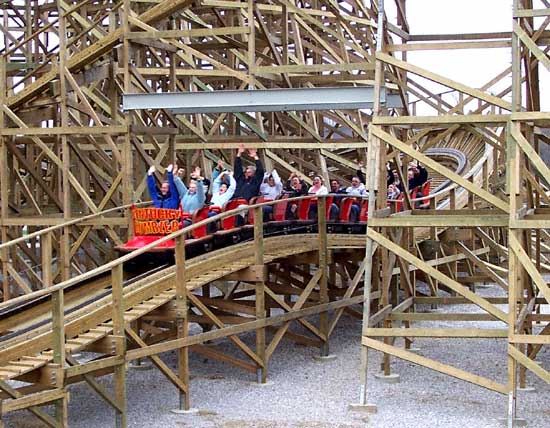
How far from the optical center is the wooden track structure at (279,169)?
1171 cm

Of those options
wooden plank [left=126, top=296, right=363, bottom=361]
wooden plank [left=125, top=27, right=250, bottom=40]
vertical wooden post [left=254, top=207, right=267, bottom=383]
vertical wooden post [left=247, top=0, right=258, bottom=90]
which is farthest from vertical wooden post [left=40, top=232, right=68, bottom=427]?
vertical wooden post [left=247, top=0, right=258, bottom=90]

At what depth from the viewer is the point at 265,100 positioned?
14.9 meters

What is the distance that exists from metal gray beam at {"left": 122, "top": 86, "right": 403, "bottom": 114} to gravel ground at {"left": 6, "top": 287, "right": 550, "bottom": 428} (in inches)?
156

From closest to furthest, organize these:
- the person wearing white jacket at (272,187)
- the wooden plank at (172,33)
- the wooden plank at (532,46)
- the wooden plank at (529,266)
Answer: the wooden plank at (529,266)
the wooden plank at (532,46)
the wooden plank at (172,33)
the person wearing white jacket at (272,187)

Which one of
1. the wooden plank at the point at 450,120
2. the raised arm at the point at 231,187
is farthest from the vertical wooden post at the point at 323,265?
the wooden plank at the point at 450,120

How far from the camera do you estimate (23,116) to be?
18.2m

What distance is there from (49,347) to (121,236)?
9.55 m

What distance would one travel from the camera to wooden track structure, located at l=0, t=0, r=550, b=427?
461 inches

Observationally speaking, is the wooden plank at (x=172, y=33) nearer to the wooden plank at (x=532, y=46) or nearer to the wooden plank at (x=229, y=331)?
the wooden plank at (x=229, y=331)

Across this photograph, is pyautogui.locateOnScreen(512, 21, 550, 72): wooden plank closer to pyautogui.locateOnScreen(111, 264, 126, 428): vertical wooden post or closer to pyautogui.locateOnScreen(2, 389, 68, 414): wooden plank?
pyautogui.locateOnScreen(111, 264, 126, 428): vertical wooden post

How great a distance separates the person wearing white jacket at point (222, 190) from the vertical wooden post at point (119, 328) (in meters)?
4.02

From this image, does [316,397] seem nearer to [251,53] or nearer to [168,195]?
[168,195]

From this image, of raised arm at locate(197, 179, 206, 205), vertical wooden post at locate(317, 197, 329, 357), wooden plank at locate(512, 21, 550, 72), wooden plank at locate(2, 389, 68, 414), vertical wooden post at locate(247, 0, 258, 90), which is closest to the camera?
wooden plank at locate(2, 389, 68, 414)

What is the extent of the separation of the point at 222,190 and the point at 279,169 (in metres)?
7.66
